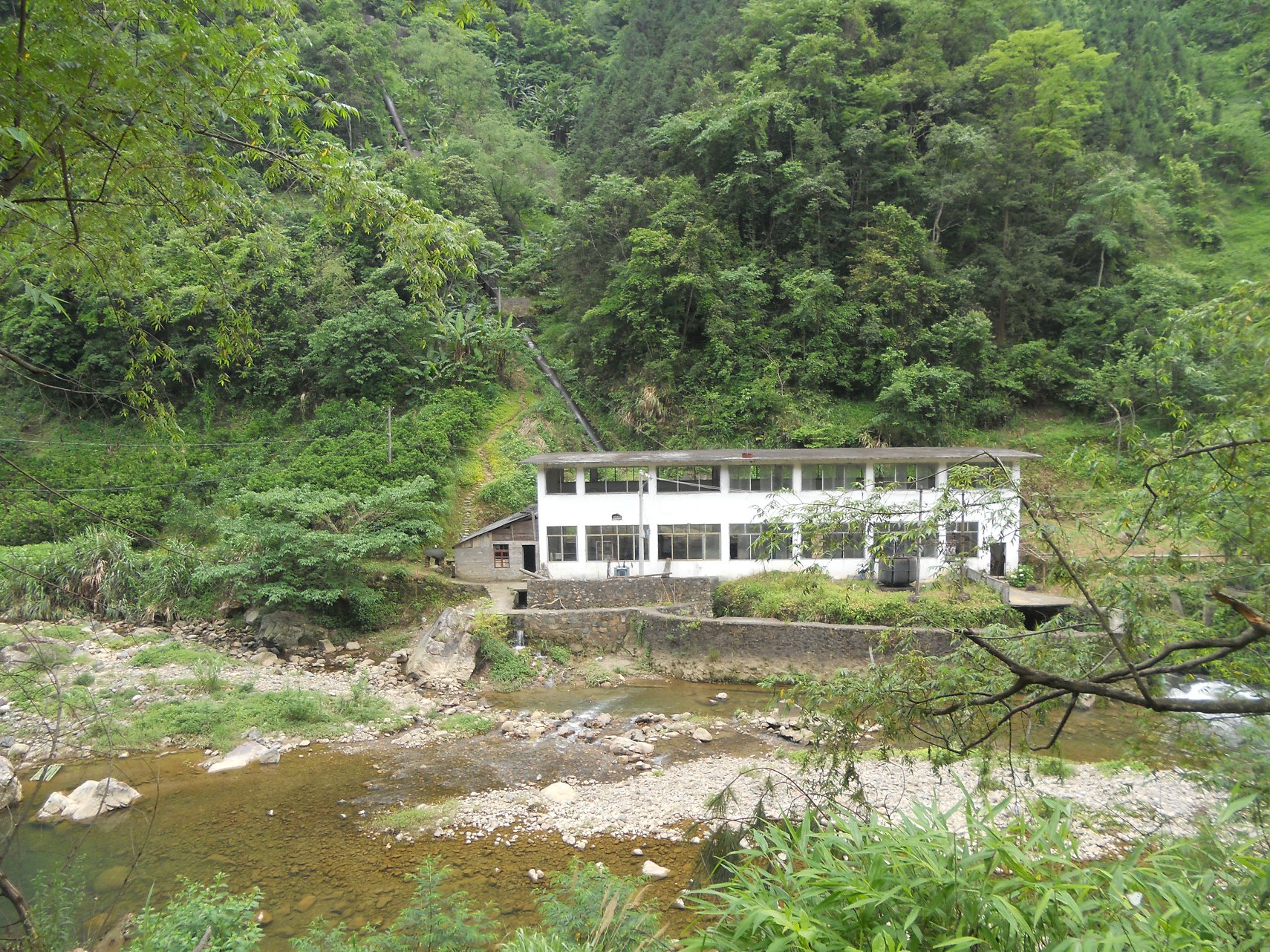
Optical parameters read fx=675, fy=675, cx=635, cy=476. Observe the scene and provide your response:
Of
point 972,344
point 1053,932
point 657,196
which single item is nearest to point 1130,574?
point 1053,932

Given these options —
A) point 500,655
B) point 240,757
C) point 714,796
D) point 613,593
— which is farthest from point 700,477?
point 240,757

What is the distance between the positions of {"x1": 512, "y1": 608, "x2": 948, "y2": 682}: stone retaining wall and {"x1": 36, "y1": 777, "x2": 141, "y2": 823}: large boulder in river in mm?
9017

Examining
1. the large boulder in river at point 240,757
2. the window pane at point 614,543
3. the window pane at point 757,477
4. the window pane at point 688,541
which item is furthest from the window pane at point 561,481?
the large boulder in river at point 240,757

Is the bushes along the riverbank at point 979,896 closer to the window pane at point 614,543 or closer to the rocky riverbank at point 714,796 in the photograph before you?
the rocky riverbank at point 714,796

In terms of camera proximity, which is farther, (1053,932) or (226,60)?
(226,60)

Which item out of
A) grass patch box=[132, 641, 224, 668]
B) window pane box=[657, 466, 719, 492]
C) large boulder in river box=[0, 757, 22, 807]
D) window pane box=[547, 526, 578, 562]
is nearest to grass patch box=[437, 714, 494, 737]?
grass patch box=[132, 641, 224, 668]

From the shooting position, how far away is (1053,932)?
2.60 m

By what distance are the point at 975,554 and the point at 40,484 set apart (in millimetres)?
5403

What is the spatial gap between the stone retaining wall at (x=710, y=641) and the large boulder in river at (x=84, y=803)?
902 centimetres

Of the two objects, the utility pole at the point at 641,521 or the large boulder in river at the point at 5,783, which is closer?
the large boulder in river at the point at 5,783

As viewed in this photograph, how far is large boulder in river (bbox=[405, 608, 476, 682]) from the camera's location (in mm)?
16422

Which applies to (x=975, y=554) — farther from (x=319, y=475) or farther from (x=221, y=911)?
(x=319, y=475)

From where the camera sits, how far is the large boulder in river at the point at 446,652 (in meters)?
16.4

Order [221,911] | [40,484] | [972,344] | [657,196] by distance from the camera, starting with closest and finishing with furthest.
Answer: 1. [40,484]
2. [221,911]
3. [972,344]
4. [657,196]
